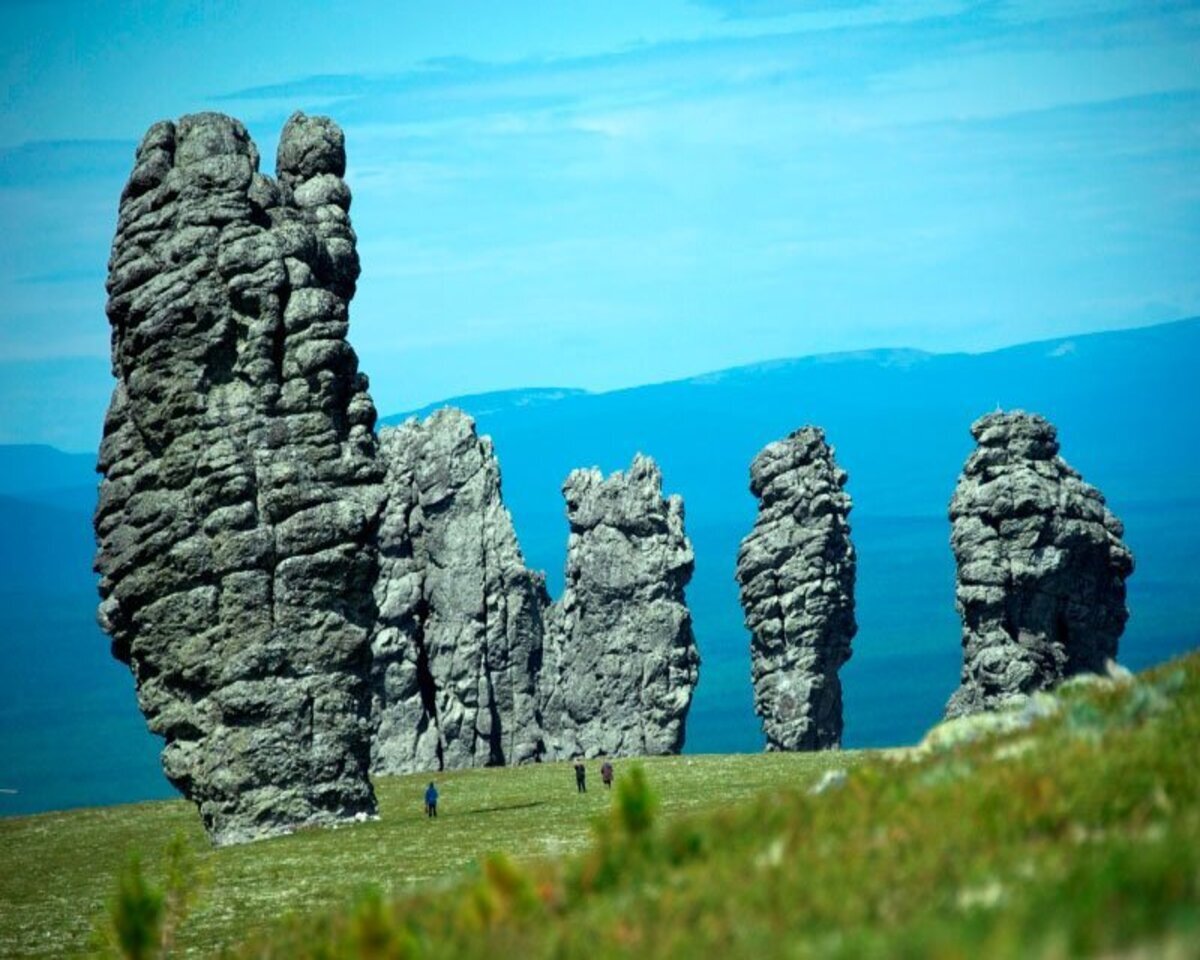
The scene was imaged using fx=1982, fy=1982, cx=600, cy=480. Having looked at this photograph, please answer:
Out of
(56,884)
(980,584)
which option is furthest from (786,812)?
(980,584)

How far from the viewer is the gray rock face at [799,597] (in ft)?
348

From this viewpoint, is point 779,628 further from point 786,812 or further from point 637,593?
point 786,812

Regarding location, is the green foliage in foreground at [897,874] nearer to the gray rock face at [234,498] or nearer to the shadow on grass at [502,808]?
the gray rock face at [234,498]

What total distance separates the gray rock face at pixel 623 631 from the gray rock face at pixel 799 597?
526cm

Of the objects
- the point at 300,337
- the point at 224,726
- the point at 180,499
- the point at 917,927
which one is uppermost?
the point at 300,337

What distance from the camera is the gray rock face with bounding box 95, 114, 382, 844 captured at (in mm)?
62031

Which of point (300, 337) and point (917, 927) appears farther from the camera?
point (300, 337)

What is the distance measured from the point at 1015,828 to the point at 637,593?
315ft

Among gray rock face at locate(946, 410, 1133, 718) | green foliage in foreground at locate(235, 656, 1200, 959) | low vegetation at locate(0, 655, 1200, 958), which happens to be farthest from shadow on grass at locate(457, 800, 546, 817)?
green foliage in foreground at locate(235, 656, 1200, 959)

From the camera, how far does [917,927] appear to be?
14.3m

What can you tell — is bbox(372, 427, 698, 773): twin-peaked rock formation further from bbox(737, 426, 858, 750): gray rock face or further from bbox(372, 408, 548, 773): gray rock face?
bbox(737, 426, 858, 750): gray rock face

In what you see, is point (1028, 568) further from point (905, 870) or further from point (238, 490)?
point (905, 870)

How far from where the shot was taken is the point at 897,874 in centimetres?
1633

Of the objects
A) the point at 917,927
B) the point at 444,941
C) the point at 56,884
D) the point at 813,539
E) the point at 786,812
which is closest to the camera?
the point at 917,927
